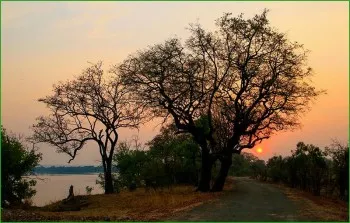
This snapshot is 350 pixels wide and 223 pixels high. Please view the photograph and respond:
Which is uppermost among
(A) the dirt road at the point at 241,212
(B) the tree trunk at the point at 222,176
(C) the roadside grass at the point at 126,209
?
(B) the tree trunk at the point at 222,176

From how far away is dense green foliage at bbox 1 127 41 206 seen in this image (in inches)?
1145

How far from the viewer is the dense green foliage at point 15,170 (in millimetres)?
29078

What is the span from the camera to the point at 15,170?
97.9ft

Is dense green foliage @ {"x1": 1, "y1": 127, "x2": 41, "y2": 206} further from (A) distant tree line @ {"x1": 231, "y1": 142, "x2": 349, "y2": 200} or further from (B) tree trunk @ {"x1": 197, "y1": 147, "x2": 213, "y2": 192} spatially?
(A) distant tree line @ {"x1": 231, "y1": 142, "x2": 349, "y2": 200}

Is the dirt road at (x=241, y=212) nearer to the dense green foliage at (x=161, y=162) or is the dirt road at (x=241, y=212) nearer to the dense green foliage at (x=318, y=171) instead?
the dense green foliage at (x=318, y=171)

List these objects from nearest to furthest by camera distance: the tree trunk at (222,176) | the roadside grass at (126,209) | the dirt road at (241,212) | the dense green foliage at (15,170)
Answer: the dirt road at (241,212), the roadside grass at (126,209), the dense green foliage at (15,170), the tree trunk at (222,176)

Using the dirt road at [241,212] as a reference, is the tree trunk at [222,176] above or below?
above

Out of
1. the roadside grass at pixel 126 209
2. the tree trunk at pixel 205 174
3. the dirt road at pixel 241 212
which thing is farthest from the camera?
the tree trunk at pixel 205 174

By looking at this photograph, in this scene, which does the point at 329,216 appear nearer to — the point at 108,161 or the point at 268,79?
the point at 268,79

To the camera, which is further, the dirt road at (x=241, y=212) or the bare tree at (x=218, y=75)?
the bare tree at (x=218, y=75)

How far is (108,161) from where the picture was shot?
42.2 m

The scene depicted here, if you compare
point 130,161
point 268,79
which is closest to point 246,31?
point 268,79

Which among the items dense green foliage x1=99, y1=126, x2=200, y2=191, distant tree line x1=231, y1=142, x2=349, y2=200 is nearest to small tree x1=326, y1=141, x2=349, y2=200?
distant tree line x1=231, y1=142, x2=349, y2=200

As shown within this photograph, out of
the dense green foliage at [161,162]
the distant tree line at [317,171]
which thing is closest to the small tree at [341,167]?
the distant tree line at [317,171]
